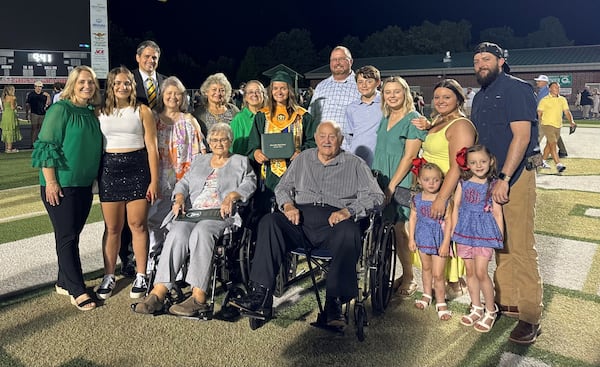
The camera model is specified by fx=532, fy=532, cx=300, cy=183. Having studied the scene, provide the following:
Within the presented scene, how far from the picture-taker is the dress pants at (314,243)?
354 cm

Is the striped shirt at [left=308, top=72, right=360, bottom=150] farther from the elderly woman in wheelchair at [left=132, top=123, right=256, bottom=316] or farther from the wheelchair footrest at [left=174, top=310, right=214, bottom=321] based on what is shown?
the wheelchair footrest at [left=174, top=310, right=214, bottom=321]

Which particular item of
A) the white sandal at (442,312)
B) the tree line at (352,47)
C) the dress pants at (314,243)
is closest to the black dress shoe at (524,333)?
the white sandal at (442,312)

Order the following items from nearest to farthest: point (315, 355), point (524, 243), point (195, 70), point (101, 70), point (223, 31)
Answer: point (315, 355)
point (524, 243)
point (101, 70)
point (195, 70)
point (223, 31)

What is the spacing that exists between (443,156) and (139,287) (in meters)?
2.57

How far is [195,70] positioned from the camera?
62562 mm

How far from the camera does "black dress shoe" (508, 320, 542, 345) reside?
3408mm

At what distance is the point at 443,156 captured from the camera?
3.87m

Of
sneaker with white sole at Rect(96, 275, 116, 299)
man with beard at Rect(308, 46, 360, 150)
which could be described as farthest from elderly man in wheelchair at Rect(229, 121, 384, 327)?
sneaker with white sole at Rect(96, 275, 116, 299)

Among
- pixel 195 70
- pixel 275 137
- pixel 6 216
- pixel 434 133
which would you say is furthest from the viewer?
pixel 195 70

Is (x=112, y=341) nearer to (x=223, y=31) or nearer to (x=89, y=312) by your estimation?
(x=89, y=312)

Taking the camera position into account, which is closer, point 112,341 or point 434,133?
point 112,341

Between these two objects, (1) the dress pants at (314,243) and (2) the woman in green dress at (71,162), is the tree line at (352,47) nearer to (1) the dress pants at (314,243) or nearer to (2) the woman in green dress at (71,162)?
(2) the woman in green dress at (71,162)

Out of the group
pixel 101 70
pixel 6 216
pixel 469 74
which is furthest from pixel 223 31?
pixel 6 216

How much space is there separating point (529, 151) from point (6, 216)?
254 inches
